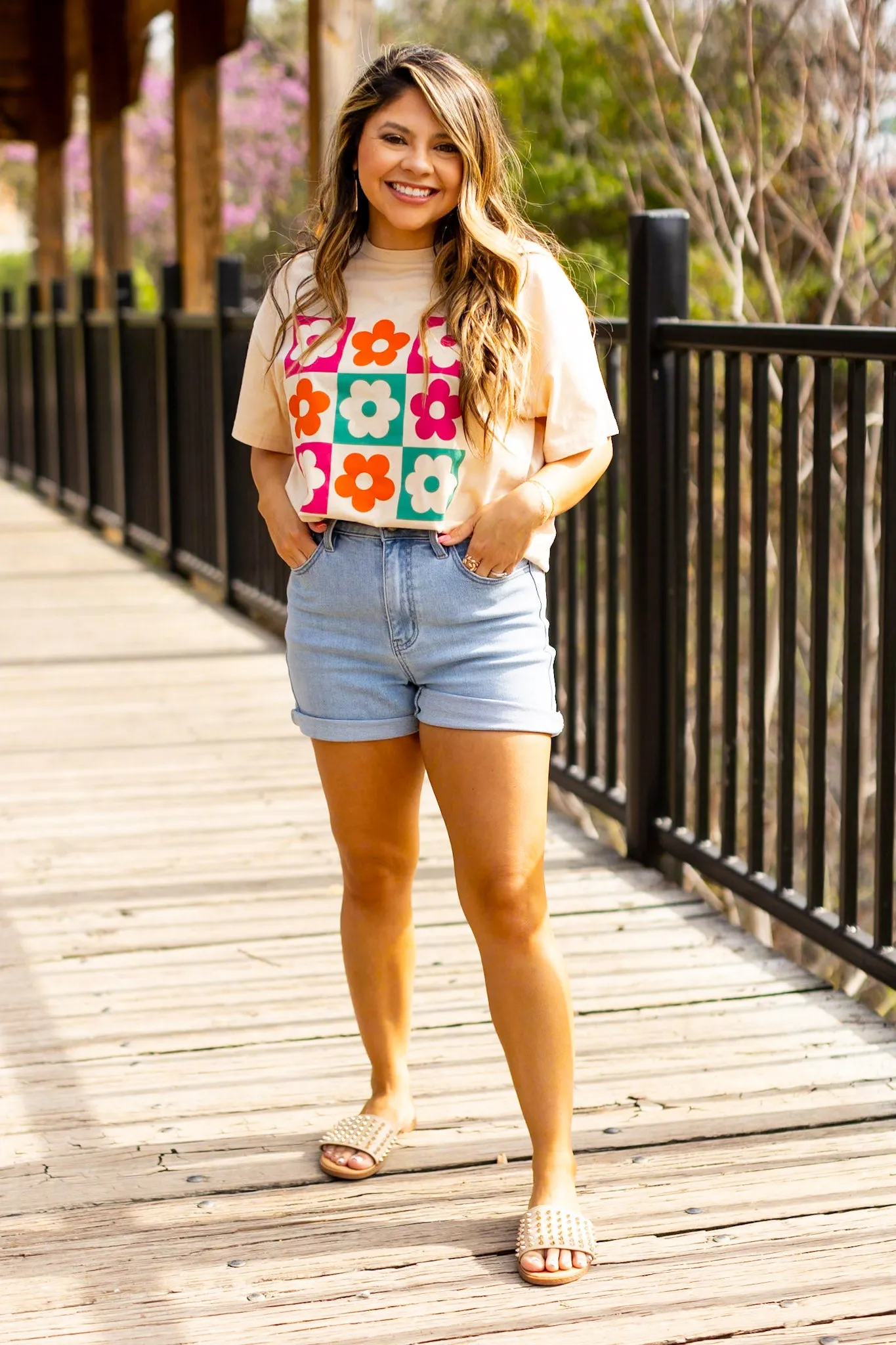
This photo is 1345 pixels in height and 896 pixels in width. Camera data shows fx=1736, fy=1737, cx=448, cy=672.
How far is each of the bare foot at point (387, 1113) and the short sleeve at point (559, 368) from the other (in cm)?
93

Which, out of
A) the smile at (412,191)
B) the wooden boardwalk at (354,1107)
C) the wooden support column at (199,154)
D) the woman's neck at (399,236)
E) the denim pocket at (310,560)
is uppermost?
the wooden support column at (199,154)

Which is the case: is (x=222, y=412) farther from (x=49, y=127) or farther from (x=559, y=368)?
(x=49, y=127)

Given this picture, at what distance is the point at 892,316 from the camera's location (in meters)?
6.78

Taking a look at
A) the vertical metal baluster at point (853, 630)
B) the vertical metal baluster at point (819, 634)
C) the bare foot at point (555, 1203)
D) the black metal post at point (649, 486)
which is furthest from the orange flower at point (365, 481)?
the black metal post at point (649, 486)

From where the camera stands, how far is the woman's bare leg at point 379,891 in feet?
6.98

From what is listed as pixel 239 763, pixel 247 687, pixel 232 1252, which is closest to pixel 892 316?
pixel 247 687

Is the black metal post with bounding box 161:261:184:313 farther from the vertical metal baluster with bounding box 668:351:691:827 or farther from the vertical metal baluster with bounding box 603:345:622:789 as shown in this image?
the vertical metal baluster with bounding box 668:351:691:827

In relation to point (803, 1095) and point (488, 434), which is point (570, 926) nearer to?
point (803, 1095)

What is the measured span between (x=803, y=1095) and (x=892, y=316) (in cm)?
487

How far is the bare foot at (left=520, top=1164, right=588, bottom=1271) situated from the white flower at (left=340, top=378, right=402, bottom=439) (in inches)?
36.0

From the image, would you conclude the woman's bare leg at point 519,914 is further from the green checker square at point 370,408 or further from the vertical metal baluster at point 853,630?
the vertical metal baluster at point 853,630

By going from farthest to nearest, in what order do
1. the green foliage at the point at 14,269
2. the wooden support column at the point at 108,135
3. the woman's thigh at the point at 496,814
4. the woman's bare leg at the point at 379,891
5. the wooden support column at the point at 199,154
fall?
the green foliage at the point at 14,269
the wooden support column at the point at 108,135
the wooden support column at the point at 199,154
the woman's bare leg at the point at 379,891
the woman's thigh at the point at 496,814

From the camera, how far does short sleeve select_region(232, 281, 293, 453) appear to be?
2092 mm

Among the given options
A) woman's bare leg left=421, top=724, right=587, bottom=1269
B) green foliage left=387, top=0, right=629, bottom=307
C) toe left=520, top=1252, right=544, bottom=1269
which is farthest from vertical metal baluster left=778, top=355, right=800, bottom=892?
green foliage left=387, top=0, right=629, bottom=307
